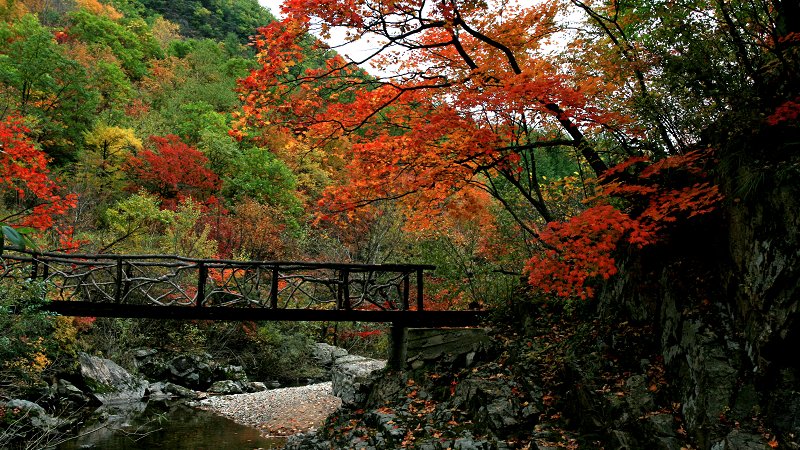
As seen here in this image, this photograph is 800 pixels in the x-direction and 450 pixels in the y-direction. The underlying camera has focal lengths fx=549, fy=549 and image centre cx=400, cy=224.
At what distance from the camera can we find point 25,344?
9789 millimetres

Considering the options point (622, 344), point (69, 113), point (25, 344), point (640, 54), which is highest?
point (69, 113)

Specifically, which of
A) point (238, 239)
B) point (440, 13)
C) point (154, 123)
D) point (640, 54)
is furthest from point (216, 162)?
point (640, 54)

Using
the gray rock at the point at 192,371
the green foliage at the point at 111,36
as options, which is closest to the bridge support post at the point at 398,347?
the gray rock at the point at 192,371

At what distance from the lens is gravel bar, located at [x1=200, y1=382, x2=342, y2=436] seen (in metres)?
13.4

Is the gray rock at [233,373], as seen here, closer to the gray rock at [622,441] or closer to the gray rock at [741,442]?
the gray rock at [622,441]

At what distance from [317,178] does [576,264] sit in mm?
22806

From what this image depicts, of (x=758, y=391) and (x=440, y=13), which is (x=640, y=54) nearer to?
(x=440, y=13)

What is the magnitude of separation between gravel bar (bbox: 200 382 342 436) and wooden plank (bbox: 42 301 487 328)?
12.5ft

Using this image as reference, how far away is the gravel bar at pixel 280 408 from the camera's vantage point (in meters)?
13.4

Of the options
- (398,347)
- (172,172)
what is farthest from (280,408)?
(172,172)

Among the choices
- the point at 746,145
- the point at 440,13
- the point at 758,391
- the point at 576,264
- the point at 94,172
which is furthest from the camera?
the point at 94,172

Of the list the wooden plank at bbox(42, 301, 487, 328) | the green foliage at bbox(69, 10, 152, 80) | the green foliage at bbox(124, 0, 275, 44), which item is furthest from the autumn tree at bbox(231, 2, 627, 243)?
the green foliage at bbox(124, 0, 275, 44)

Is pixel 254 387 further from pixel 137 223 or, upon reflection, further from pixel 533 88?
pixel 533 88

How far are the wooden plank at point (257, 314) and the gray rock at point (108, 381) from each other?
17.3 feet
